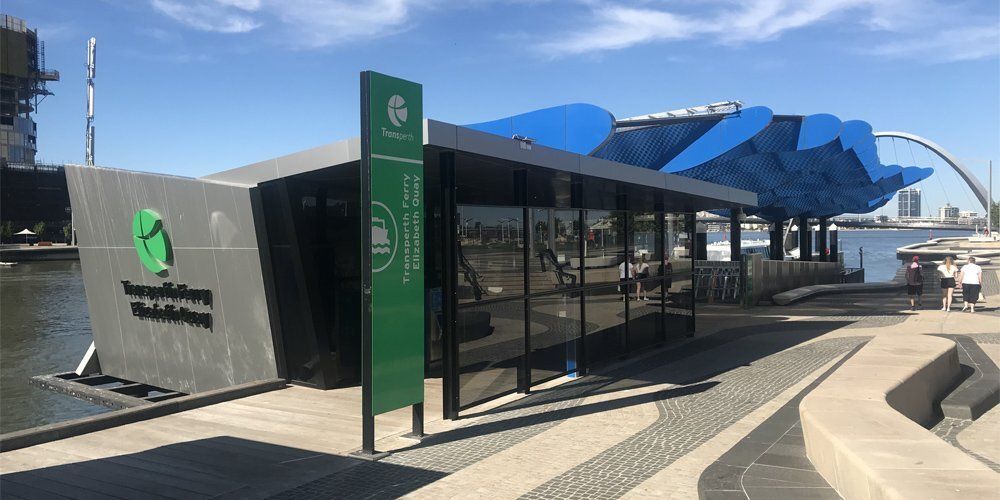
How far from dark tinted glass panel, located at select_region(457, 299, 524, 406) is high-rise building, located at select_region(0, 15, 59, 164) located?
12705 centimetres

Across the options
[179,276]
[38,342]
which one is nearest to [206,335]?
[179,276]

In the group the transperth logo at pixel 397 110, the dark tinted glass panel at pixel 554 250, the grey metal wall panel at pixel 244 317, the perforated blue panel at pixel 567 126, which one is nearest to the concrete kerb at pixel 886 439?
the dark tinted glass panel at pixel 554 250

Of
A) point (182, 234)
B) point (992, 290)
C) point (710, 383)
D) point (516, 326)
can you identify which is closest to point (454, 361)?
point (516, 326)

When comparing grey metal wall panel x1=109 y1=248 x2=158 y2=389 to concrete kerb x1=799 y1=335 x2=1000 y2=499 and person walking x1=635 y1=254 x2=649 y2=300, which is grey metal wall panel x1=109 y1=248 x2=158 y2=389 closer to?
person walking x1=635 y1=254 x2=649 y2=300

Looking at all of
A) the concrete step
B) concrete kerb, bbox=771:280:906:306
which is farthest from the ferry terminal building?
concrete kerb, bbox=771:280:906:306

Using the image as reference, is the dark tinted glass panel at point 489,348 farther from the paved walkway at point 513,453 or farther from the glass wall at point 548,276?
the paved walkway at point 513,453

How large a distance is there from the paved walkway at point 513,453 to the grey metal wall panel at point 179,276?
8.84ft

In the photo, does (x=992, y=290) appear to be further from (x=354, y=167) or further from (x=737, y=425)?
(x=354, y=167)

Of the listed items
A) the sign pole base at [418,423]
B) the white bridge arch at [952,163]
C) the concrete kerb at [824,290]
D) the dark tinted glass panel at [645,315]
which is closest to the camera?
the sign pole base at [418,423]

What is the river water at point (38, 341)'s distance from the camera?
47.5ft

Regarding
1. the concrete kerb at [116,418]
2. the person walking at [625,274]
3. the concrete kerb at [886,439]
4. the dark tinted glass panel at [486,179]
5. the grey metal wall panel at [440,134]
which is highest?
the grey metal wall panel at [440,134]

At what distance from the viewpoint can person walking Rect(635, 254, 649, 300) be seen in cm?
1260

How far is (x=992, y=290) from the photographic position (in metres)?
25.2

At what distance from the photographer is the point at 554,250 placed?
9961 millimetres
